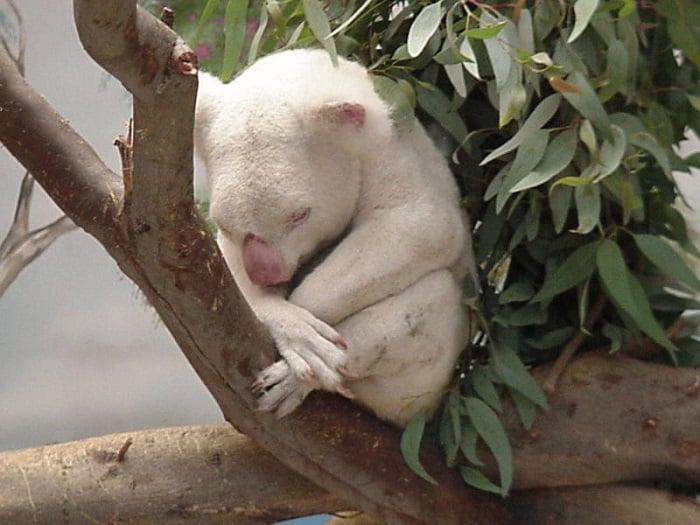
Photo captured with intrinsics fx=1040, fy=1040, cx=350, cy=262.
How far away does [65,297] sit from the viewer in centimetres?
243

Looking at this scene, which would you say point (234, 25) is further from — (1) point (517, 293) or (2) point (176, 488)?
(2) point (176, 488)

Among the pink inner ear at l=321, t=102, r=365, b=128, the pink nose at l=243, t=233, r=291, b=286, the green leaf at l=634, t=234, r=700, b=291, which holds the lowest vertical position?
the green leaf at l=634, t=234, r=700, b=291

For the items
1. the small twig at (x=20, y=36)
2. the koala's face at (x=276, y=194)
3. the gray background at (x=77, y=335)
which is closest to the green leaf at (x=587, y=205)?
the koala's face at (x=276, y=194)

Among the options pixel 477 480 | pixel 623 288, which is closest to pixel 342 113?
pixel 623 288

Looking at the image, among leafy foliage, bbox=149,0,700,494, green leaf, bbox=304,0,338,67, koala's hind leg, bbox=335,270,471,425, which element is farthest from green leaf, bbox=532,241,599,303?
green leaf, bbox=304,0,338,67

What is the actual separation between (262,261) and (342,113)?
0.18 metres

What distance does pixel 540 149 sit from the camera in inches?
43.0

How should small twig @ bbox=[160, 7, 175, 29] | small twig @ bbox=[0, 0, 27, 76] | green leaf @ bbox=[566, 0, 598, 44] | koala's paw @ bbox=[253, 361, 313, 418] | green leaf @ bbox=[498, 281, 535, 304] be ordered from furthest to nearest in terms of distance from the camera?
small twig @ bbox=[0, 0, 27, 76] → green leaf @ bbox=[498, 281, 535, 304] → koala's paw @ bbox=[253, 361, 313, 418] → green leaf @ bbox=[566, 0, 598, 44] → small twig @ bbox=[160, 7, 175, 29]

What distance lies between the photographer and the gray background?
7.84ft

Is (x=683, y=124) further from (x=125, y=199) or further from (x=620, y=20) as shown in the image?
(x=125, y=199)

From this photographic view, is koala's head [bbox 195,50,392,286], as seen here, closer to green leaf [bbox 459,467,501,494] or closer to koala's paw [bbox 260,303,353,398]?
koala's paw [bbox 260,303,353,398]

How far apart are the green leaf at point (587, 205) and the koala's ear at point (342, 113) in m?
0.25

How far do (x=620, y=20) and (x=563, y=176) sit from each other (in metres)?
0.18

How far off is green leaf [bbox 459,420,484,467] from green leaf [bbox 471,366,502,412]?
35 millimetres
